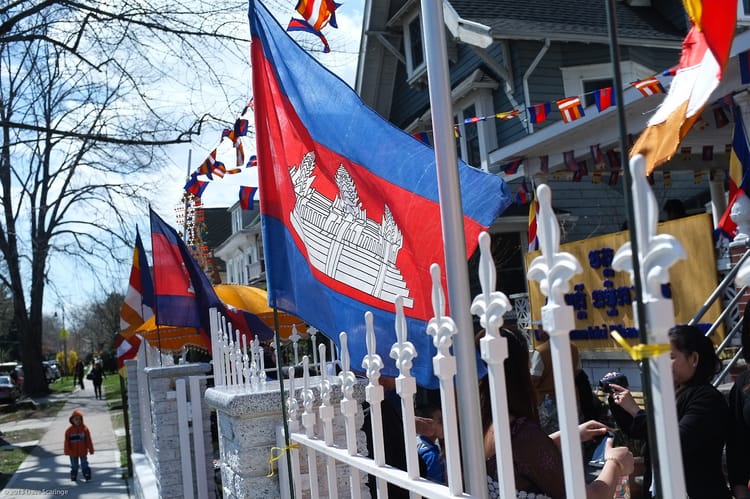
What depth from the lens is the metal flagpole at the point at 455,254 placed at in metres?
2.30

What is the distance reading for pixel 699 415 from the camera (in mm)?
3424

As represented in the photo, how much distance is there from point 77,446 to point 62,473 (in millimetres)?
1989

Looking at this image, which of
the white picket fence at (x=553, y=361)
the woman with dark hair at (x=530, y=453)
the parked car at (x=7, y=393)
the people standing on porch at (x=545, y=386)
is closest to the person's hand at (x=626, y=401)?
the woman with dark hair at (x=530, y=453)

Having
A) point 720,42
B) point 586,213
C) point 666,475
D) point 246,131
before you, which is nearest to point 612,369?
point 246,131

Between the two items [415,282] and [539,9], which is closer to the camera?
[415,282]

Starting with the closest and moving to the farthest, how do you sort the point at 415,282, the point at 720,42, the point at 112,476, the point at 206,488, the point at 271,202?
the point at 720,42 → the point at 415,282 → the point at 271,202 → the point at 206,488 → the point at 112,476

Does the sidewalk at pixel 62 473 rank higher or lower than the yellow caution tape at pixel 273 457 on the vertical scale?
lower

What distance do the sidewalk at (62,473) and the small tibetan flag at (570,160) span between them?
849cm

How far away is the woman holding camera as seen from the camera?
344 centimetres

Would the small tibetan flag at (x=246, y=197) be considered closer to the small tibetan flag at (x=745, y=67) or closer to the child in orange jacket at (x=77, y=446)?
the child in orange jacket at (x=77, y=446)

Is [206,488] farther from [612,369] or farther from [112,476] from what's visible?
[112,476]

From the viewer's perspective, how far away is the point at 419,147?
3207mm

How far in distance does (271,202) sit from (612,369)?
7.59m

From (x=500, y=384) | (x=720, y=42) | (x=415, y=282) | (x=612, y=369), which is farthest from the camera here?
(x=612, y=369)
